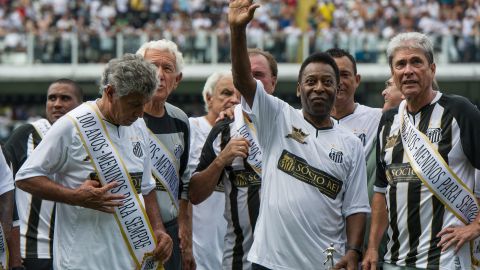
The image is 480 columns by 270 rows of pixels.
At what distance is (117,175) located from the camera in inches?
267

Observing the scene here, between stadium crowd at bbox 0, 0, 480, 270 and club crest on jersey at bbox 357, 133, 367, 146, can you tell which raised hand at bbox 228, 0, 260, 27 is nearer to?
stadium crowd at bbox 0, 0, 480, 270

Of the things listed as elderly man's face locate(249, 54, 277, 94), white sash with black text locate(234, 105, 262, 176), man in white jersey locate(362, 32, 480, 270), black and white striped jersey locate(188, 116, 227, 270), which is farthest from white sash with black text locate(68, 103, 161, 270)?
black and white striped jersey locate(188, 116, 227, 270)

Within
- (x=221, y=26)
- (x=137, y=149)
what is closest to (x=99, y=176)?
(x=137, y=149)

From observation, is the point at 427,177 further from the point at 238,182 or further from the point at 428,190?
the point at 238,182

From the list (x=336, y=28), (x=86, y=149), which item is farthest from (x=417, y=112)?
(x=336, y=28)

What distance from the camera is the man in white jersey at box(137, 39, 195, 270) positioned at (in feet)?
26.7

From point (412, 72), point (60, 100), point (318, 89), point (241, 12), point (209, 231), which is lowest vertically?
point (209, 231)

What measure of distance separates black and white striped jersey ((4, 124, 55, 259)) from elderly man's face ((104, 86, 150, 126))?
227 cm

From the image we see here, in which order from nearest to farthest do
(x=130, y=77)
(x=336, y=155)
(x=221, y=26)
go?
(x=130, y=77), (x=336, y=155), (x=221, y=26)

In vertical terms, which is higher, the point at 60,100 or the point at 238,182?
the point at 60,100

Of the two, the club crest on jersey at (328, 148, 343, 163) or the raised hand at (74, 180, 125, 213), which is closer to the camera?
the raised hand at (74, 180, 125, 213)

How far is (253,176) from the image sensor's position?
8.02m

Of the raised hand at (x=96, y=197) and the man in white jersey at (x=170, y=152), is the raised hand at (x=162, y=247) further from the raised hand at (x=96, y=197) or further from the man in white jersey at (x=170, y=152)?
A: the man in white jersey at (x=170, y=152)

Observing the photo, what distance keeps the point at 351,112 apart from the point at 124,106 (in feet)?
7.76
